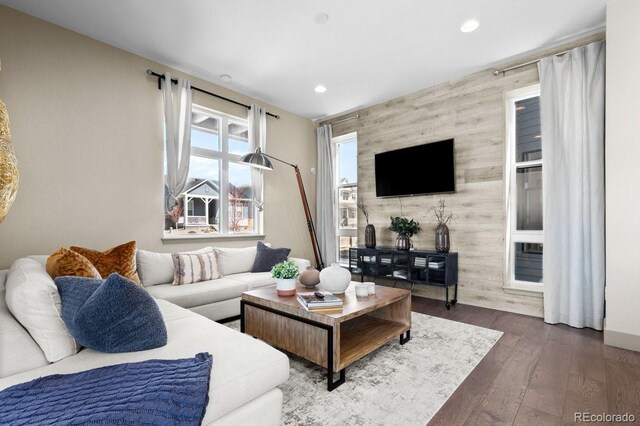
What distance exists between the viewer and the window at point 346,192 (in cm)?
515

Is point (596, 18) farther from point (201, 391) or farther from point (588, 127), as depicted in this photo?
point (201, 391)

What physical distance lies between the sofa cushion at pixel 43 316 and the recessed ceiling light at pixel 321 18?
2.81m

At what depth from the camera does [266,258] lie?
3848 mm

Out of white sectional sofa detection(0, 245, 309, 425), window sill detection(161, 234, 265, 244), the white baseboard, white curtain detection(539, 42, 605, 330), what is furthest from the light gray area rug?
window sill detection(161, 234, 265, 244)

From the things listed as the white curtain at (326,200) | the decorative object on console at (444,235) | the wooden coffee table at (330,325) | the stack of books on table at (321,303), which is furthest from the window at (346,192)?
the stack of books on table at (321,303)

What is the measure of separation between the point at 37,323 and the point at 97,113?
8.37ft

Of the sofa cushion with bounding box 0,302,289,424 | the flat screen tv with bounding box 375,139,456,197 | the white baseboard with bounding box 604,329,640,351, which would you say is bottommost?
the white baseboard with bounding box 604,329,640,351

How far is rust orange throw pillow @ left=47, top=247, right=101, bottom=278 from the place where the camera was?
72.9 inches

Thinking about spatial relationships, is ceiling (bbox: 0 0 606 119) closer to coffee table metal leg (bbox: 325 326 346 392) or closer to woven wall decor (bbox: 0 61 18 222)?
woven wall decor (bbox: 0 61 18 222)

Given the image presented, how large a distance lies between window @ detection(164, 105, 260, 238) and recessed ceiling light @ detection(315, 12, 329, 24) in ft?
6.46

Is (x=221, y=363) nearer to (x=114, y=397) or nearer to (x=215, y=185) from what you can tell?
(x=114, y=397)

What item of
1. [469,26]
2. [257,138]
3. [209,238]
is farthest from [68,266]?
[469,26]

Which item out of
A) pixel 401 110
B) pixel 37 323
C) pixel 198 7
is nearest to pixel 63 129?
pixel 198 7

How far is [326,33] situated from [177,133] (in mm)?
2058
